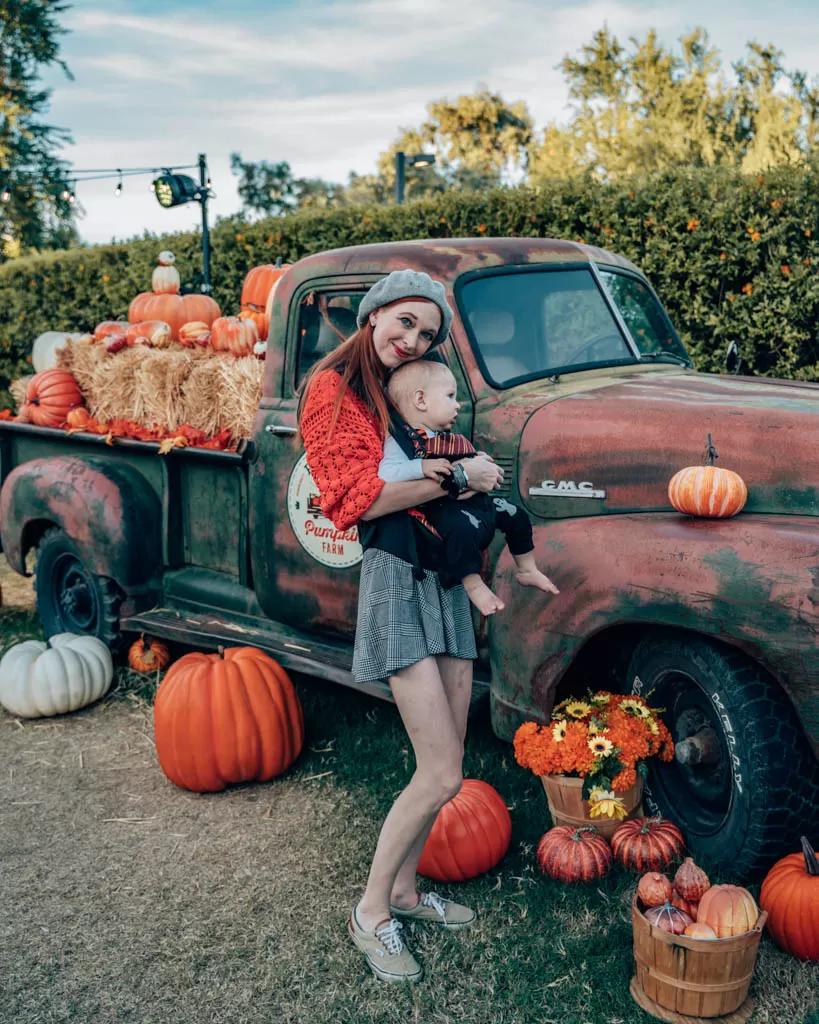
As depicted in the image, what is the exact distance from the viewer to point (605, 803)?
3.14 metres

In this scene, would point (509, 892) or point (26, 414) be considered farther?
point (26, 414)

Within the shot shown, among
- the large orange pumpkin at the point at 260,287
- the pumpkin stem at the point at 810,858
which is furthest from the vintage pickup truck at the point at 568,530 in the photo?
the large orange pumpkin at the point at 260,287

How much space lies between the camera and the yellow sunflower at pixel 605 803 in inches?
124

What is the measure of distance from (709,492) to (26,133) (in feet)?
81.9


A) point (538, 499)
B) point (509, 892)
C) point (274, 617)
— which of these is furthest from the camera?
point (274, 617)

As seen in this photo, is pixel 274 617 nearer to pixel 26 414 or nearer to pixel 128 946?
pixel 128 946

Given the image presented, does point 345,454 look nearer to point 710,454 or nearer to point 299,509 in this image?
point 710,454

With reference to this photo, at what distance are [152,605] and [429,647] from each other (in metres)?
2.77

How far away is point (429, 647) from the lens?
8.70ft

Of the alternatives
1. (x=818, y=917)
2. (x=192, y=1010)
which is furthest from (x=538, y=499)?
(x=192, y=1010)

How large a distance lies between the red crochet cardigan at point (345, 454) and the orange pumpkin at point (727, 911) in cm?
135

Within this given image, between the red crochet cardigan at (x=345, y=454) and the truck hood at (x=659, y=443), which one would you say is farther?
the truck hood at (x=659, y=443)

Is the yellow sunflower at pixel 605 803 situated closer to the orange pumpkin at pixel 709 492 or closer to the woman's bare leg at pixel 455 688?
the woman's bare leg at pixel 455 688

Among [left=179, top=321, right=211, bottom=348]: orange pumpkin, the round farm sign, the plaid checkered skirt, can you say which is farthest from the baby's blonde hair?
[left=179, top=321, right=211, bottom=348]: orange pumpkin
